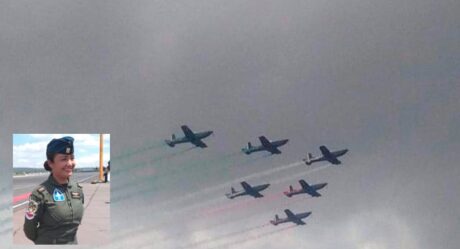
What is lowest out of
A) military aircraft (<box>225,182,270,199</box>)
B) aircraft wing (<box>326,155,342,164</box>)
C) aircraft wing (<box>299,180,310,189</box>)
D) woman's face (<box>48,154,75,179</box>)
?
military aircraft (<box>225,182,270,199</box>)

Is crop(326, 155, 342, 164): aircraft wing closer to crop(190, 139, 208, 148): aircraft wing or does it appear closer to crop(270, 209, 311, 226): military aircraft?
crop(270, 209, 311, 226): military aircraft

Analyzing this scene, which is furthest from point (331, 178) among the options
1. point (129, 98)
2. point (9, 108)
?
point (9, 108)

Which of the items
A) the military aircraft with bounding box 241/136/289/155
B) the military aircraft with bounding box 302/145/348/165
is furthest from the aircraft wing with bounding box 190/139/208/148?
the military aircraft with bounding box 302/145/348/165

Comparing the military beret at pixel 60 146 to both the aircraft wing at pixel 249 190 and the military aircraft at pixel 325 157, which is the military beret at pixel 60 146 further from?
the military aircraft at pixel 325 157

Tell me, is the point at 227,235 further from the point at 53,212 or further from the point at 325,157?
the point at 53,212

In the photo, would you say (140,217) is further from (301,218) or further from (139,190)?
(301,218)

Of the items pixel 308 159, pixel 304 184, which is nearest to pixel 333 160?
pixel 308 159
